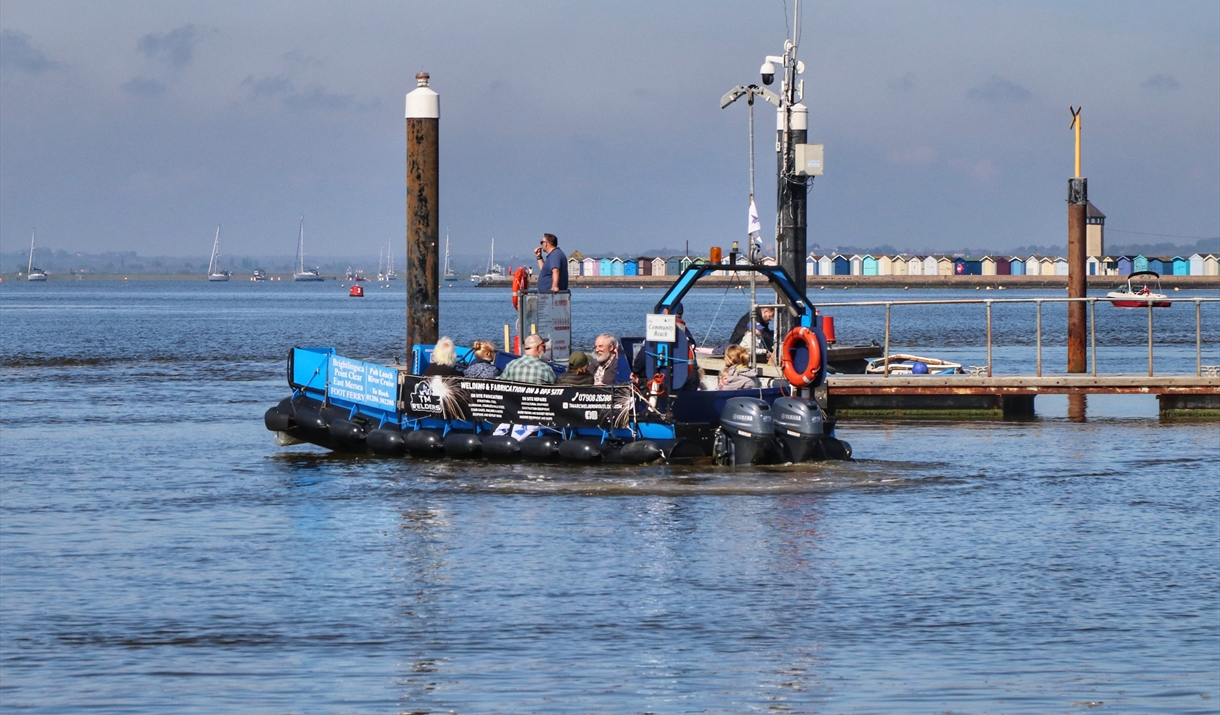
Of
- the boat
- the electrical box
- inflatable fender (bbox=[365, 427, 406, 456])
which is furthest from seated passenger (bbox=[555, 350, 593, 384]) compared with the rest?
the boat

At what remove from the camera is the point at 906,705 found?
8891 mm

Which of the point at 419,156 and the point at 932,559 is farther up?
the point at 419,156

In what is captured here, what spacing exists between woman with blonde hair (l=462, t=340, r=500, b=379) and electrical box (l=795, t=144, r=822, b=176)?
19.4ft

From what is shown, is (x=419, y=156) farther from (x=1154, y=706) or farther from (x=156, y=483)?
(x=1154, y=706)

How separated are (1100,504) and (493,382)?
7.35 meters

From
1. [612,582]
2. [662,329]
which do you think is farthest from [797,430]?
[612,582]

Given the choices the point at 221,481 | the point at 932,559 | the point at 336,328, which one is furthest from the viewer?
the point at 336,328

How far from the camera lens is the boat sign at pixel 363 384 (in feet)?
67.4

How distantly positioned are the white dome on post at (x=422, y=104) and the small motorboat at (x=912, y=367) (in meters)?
11.9

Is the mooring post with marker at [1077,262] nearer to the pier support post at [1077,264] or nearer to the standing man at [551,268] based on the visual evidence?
the pier support post at [1077,264]

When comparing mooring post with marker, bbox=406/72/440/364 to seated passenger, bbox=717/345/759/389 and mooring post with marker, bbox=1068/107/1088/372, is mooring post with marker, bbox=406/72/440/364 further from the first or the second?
mooring post with marker, bbox=1068/107/1088/372

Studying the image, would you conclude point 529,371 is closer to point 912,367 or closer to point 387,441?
point 387,441

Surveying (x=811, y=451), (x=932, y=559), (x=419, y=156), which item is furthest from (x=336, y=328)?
(x=932, y=559)

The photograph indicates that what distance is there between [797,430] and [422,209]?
7600 mm
